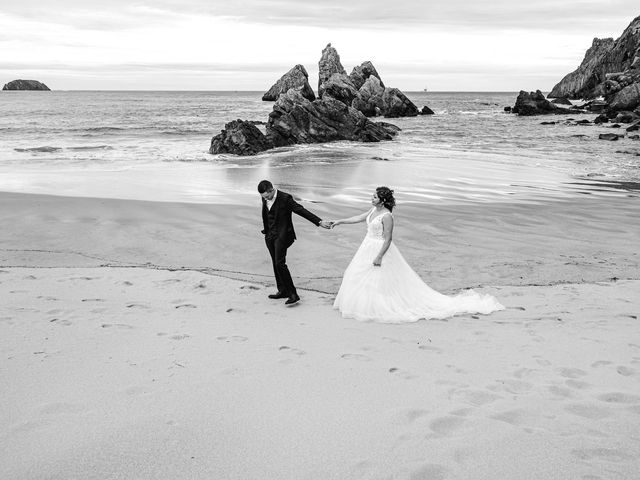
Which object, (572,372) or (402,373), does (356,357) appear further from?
(572,372)

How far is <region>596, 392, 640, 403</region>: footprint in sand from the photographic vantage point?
4.88m

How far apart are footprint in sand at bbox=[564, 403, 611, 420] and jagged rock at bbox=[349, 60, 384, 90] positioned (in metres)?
86.5

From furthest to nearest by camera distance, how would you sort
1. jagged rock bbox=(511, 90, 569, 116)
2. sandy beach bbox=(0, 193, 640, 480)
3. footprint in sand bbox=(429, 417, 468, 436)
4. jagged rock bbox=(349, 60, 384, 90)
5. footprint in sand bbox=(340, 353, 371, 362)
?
jagged rock bbox=(349, 60, 384, 90)
jagged rock bbox=(511, 90, 569, 116)
footprint in sand bbox=(340, 353, 371, 362)
footprint in sand bbox=(429, 417, 468, 436)
sandy beach bbox=(0, 193, 640, 480)

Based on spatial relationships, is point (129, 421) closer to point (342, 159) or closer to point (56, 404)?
point (56, 404)

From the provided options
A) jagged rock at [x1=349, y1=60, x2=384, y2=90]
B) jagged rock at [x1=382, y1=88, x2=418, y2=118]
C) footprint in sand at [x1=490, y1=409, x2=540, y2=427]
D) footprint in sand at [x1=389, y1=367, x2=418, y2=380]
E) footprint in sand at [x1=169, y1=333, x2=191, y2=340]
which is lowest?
footprint in sand at [x1=169, y1=333, x2=191, y2=340]

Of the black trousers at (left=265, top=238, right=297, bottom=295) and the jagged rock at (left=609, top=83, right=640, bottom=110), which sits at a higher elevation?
the jagged rock at (left=609, top=83, right=640, bottom=110)

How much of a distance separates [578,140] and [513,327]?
112 ft

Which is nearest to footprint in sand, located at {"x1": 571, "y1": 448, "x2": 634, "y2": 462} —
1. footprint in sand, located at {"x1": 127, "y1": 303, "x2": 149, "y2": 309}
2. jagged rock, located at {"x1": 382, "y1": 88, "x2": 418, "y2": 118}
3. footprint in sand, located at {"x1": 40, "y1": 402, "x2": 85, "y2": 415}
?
footprint in sand, located at {"x1": 40, "y1": 402, "x2": 85, "y2": 415}

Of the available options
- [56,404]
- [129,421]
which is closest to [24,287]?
[56,404]

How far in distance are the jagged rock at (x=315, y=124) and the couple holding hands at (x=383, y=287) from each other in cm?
2541

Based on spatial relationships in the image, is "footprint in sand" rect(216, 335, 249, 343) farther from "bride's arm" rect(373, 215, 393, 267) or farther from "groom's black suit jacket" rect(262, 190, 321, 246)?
"bride's arm" rect(373, 215, 393, 267)

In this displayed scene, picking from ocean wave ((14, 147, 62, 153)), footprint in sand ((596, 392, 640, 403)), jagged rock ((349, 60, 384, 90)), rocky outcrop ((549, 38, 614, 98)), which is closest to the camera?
footprint in sand ((596, 392, 640, 403))

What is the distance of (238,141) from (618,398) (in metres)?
25.6

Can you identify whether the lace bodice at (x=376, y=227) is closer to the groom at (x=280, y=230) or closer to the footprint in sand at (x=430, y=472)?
the groom at (x=280, y=230)
